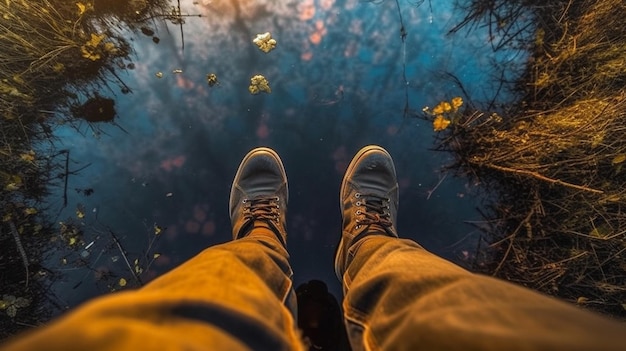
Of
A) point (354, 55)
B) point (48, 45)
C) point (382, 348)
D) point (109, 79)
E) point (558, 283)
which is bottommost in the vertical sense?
point (558, 283)

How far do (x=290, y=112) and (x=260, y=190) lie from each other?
47 cm

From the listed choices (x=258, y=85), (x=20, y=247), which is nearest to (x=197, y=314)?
(x=258, y=85)

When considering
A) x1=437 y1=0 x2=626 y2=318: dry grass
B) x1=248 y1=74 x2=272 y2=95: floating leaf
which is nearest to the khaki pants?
x1=437 y1=0 x2=626 y2=318: dry grass

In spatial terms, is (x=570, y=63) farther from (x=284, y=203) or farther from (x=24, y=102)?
(x=24, y=102)

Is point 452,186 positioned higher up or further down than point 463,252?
higher up

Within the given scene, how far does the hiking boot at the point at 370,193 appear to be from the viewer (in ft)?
5.81

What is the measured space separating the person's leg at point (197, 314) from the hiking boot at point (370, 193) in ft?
1.95

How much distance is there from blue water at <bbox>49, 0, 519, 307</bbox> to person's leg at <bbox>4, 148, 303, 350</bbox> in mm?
730

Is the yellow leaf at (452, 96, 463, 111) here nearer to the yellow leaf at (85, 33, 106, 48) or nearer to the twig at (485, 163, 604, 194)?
the twig at (485, 163, 604, 194)

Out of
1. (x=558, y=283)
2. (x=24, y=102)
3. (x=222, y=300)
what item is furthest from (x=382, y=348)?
(x=24, y=102)

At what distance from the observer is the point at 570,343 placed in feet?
1.68

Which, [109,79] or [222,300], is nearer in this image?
[222,300]

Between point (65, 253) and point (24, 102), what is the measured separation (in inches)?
32.3

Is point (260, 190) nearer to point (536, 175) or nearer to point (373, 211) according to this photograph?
point (373, 211)
